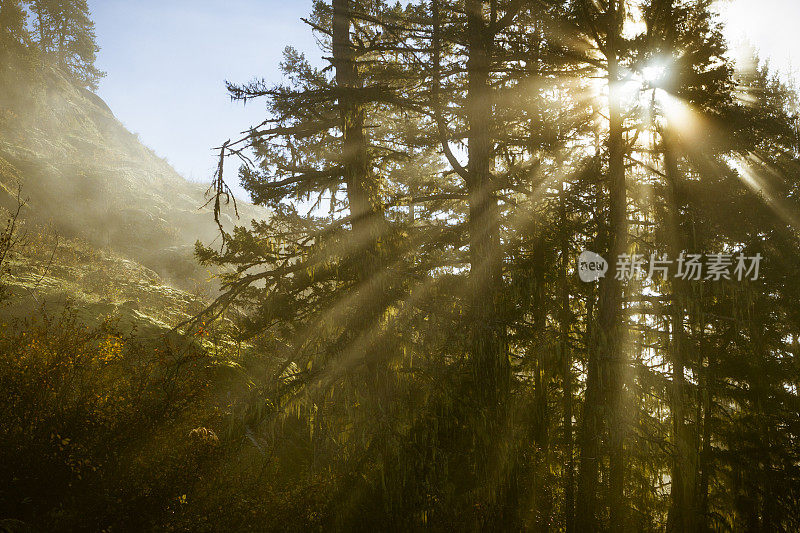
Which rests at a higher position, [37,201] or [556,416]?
[37,201]

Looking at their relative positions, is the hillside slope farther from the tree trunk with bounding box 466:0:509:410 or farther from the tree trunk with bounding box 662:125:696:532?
the tree trunk with bounding box 662:125:696:532

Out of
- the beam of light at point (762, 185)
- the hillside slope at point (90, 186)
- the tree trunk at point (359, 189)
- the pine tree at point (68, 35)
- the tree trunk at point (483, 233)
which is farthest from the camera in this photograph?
the pine tree at point (68, 35)

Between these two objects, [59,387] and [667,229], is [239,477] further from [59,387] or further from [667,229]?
[667,229]

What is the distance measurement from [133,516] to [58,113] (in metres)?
35.2

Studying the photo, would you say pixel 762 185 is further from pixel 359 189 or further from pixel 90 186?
pixel 90 186

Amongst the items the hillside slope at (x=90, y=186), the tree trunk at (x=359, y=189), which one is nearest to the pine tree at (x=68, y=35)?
the hillside slope at (x=90, y=186)

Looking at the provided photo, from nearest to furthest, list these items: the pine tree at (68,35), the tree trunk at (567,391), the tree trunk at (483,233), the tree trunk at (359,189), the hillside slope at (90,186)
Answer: the tree trunk at (483,233) < the tree trunk at (359,189) < the tree trunk at (567,391) < the hillside slope at (90,186) < the pine tree at (68,35)

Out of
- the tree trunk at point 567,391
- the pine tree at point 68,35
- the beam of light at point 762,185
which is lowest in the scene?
the tree trunk at point 567,391

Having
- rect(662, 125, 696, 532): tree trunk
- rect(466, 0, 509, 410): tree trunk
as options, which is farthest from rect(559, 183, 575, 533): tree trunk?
rect(662, 125, 696, 532): tree trunk

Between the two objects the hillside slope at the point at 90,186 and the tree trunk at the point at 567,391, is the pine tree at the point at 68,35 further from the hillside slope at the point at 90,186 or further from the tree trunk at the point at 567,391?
the tree trunk at the point at 567,391

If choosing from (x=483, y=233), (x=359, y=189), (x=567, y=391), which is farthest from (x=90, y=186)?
(x=567, y=391)

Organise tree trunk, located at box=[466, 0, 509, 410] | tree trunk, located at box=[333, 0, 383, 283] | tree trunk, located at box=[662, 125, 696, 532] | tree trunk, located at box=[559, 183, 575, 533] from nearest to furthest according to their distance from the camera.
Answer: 1. tree trunk, located at box=[662, 125, 696, 532]
2. tree trunk, located at box=[466, 0, 509, 410]
3. tree trunk, located at box=[333, 0, 383, 283]
4. tree trunk, located at box=[559, 183, 575, 533]

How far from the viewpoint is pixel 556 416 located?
10.4m

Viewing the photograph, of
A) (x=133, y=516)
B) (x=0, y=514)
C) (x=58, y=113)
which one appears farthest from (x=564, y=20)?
(x=58, y=113)
